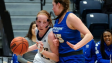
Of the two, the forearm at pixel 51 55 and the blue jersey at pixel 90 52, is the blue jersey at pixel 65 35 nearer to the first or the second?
the forearm at pixel 51 55

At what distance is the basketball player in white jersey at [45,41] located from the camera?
2.21 m

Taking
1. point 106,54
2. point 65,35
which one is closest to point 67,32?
point 65,35

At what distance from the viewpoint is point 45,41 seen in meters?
2.29

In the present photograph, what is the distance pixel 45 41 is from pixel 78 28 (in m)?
0.46

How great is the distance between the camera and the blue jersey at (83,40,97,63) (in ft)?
13.9

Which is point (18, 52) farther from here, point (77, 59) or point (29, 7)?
point (29, 7)

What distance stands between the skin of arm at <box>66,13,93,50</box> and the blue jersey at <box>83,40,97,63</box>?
2219mm

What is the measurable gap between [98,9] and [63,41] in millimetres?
4041

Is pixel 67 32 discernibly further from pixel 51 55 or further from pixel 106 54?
pixel 106 54

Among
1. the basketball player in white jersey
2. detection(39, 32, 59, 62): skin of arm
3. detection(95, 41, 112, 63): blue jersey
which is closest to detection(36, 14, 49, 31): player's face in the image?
the basketball player in white jersey

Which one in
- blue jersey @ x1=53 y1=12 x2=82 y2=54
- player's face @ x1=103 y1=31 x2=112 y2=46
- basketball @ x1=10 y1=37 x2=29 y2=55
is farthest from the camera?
player's face @ x1=103 y1=31 x2=112 y2=46

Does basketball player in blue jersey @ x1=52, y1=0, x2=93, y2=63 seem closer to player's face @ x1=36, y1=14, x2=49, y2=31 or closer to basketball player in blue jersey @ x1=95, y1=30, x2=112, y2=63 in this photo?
player's face @ x1=36, y1=14, x2=49, y2=31

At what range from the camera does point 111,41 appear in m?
4.39

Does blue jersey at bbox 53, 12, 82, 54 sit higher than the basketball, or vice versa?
blue jersey at bbox 53, 12, 82, 54
